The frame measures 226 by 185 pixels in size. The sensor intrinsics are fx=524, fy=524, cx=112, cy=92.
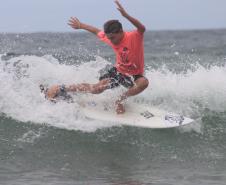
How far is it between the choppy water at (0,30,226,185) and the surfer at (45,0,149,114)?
32 cm

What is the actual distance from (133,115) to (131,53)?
1.18 metres

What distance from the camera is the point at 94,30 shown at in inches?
350

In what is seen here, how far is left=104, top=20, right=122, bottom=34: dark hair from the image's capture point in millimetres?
8016

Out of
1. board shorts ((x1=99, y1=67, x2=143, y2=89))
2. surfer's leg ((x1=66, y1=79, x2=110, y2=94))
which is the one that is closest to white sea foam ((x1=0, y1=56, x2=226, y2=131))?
surfer's leg ((x1=66, y1=79, x2=110, y2=94))

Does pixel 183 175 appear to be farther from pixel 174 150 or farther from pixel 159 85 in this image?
pixel 159 85

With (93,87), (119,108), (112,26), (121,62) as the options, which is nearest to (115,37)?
(112,26)

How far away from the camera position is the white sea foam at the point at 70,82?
29.1 ft

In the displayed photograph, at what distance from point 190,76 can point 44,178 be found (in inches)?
249


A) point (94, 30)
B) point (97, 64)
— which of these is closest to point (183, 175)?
point (94, 30)

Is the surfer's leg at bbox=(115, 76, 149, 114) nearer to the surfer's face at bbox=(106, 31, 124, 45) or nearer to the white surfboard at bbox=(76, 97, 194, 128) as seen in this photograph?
the white surfboard at bbox=(76, 97, 194, 128)

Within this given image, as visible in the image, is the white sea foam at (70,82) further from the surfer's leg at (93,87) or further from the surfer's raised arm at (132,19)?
the surfer's raised arm at (132,19)

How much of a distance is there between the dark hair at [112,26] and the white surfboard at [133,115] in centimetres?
155

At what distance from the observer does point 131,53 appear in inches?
327

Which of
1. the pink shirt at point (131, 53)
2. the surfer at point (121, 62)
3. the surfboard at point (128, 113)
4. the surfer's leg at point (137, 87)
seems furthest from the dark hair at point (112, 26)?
the surfboard at point (128, 113)
